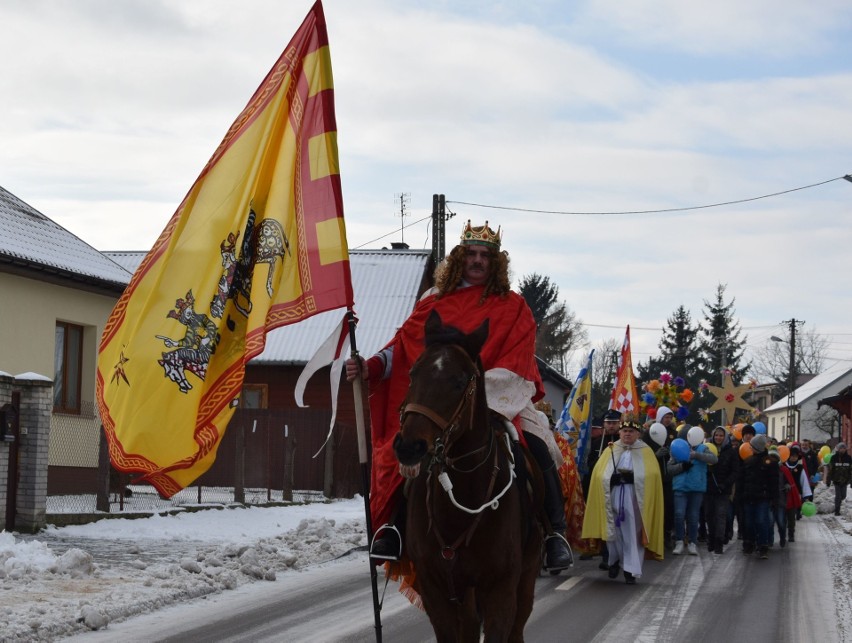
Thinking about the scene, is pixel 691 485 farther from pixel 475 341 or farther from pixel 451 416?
pixel 451 416

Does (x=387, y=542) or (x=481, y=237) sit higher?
(x=481, y=237)

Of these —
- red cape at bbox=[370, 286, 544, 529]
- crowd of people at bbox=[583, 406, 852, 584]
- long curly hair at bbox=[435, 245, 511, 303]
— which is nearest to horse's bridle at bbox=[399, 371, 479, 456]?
red cape at bbox=[370, 286, 544, 529]

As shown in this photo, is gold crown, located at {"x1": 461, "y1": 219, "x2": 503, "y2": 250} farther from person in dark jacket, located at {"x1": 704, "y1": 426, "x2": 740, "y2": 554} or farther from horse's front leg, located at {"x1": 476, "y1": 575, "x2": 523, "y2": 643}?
person in dark jacket, located at {"x1": 704, "y1": 426, "x2": 740, "y2": 554}

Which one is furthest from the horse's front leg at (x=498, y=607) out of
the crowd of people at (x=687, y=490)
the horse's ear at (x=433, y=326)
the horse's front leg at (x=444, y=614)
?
the crowd of people at (x=687, y=490)

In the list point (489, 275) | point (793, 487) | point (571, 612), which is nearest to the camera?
point (489, 275)

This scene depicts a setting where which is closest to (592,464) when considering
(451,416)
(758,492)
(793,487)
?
(758,492)

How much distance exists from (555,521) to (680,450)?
10853 mm

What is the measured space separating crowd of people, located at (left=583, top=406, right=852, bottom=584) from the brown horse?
807 centimetres

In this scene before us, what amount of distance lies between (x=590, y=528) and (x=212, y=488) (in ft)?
38.1

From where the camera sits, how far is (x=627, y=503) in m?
14.4

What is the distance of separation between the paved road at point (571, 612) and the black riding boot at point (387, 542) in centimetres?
272

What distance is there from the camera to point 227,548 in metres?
14.1

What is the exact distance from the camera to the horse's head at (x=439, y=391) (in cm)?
538

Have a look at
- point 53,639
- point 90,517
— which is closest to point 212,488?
point 90,517
